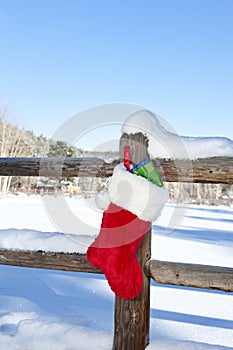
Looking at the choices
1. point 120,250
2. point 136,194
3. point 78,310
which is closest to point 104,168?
point 136,194

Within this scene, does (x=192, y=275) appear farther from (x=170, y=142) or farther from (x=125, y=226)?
(x=170, y=142)

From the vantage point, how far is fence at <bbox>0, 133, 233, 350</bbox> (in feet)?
6.49

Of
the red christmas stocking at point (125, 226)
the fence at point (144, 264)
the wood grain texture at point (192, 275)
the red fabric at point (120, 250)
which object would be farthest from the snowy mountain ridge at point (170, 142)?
the wood grain texture at point (192, 275)

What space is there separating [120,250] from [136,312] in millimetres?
422

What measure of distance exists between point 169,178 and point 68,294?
1.99 metres

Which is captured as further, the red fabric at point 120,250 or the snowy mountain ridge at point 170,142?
the snowy mountain ridge at point 170,142

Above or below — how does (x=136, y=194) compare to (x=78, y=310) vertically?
above

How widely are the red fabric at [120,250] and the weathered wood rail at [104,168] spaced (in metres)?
0.33

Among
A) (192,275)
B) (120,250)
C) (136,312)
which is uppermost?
Result: (120,250)

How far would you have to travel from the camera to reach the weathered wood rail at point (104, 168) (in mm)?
2023

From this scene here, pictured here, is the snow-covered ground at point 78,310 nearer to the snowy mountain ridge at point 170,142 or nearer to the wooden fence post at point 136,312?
the wooden fence post at point 136,312

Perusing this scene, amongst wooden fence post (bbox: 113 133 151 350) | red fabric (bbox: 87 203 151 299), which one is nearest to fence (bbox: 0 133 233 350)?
wooden fence post (bbox: 113 133 151 350)

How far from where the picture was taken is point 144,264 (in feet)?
6.81

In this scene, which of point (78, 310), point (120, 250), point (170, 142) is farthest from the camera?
point (78, 310)
